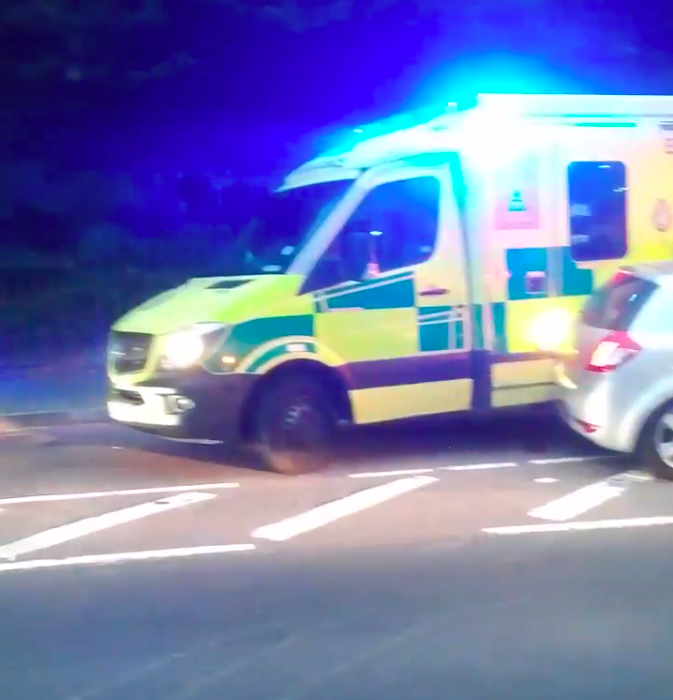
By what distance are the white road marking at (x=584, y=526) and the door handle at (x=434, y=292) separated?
8.06 feet

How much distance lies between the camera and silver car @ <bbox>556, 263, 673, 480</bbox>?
28.3 ft

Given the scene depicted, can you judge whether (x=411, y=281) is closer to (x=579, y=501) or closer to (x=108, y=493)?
(x=579, y=501)

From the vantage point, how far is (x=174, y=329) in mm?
8969

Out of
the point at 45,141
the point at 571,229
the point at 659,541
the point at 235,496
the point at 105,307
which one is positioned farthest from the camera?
the point at 105,307

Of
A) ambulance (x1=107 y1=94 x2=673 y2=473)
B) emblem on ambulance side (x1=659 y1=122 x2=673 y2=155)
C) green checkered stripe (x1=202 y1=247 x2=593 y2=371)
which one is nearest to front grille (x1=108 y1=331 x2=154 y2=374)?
ambulance (x1=107 y1=94 x2=673 y2=473)

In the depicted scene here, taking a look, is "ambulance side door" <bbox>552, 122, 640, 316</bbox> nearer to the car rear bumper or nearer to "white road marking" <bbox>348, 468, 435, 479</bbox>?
the car rear bumper

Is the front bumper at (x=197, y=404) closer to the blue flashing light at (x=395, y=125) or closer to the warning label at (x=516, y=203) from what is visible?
the blue flashing light at (x=395, y=125)

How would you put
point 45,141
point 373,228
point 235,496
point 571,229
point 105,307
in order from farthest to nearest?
1. point 105,307
2. point 45,141
3. point 571,229
4. point 373,228
5. point 235,496

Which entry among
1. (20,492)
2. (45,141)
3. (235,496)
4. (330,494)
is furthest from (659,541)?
(45,141)

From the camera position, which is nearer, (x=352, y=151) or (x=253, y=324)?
(x=253, y=324)

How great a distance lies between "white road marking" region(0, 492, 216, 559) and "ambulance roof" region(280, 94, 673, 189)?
2.90m

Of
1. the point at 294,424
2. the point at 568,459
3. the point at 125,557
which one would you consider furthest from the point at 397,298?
the point at 125,557

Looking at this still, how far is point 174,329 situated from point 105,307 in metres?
8.78

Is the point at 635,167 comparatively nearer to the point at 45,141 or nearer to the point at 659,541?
the point at 659,541
